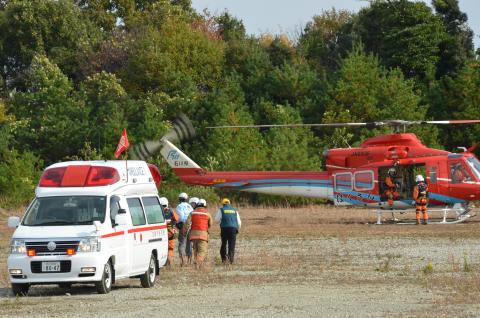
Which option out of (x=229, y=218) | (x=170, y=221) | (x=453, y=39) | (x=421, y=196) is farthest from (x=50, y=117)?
(x=170, y=221)

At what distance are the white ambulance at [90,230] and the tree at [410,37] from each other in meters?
53.7

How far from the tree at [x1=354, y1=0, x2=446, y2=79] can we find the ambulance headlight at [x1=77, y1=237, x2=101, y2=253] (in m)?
56.1

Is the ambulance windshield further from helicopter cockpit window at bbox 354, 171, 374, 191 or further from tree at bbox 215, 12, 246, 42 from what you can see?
tree at bbox 215, 12, 246, 42

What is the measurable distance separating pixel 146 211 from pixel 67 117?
4864cm

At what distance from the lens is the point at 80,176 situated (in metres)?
21.7

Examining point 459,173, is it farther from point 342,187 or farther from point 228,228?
point 228,228

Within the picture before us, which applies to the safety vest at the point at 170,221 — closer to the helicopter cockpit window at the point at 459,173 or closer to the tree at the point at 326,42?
the helicopter cockpit window at the point at 459,173

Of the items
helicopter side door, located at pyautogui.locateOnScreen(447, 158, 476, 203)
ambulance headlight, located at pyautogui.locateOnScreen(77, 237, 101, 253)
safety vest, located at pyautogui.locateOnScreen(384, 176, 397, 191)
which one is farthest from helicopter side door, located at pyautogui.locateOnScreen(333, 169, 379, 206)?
ambulance headlight, located at pyautogui.locateOnScreen(77, 237, 101, 253)

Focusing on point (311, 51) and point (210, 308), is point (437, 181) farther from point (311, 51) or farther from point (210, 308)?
point (311, 51)

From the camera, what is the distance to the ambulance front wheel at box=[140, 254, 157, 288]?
2197 centimetres

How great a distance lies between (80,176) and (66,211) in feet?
3.26

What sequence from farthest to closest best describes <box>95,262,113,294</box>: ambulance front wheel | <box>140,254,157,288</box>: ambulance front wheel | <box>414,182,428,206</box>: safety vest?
<box>414,182,428,206</box>: safety vest → <box>140,254,157,288</box>: ambulance front wheel → <box>95,262,113,294</box>: ambulance front wheel

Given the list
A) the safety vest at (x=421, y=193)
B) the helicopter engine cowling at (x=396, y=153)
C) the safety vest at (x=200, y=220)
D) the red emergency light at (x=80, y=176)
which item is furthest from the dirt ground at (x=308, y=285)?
the helicopter engine cowling at (x=396, y=153)

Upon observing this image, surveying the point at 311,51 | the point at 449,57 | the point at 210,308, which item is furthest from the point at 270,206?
the point at 210,308
